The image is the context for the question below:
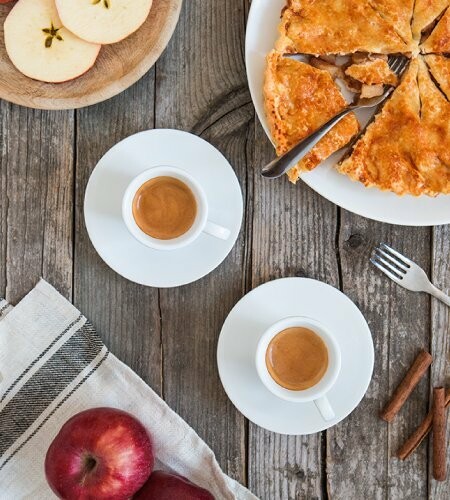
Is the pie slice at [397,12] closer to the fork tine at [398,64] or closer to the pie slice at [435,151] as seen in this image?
the fork tine at [398,64]

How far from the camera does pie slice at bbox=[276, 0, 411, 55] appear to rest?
69.1 inches

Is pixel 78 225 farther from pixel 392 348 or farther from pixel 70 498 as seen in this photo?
pixel 392 348

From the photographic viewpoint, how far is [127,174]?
6.06ft

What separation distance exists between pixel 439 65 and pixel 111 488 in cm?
132

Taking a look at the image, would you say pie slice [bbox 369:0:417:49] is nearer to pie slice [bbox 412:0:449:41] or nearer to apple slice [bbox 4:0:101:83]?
pie slice [bbox 412:0:449:41]

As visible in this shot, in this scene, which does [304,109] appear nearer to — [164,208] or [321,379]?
[164,208]

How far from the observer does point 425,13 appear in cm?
178

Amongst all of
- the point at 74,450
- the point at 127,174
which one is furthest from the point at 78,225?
the point at 74,450

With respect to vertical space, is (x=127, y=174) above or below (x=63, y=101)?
below

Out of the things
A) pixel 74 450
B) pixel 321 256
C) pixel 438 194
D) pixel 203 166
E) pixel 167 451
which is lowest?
pixel 167 451

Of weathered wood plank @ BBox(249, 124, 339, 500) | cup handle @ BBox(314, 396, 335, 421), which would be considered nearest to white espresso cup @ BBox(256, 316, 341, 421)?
cup handle @ BBox(314, 396, 335, 421)

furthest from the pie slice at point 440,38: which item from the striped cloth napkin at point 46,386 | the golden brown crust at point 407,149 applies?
the striped cloth napkin at point 46,386

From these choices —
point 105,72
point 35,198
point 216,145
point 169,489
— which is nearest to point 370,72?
point 216,145

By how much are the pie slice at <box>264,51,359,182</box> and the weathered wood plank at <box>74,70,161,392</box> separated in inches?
14.4
